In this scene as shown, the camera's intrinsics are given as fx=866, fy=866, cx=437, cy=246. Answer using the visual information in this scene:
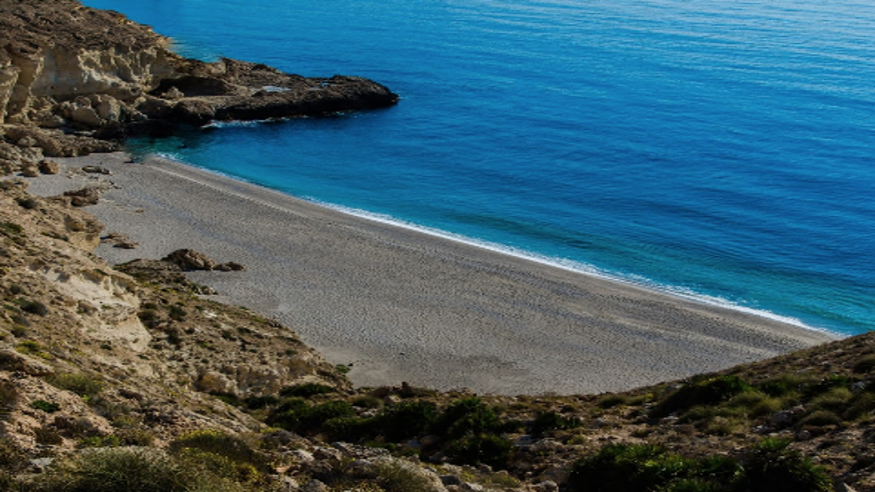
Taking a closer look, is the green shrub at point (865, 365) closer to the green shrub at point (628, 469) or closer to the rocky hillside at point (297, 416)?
the rocky hillside at point (297, 416)

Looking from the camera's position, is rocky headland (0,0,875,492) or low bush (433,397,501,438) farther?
low bush (433,397,501,438)

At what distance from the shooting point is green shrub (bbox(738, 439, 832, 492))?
15.8m

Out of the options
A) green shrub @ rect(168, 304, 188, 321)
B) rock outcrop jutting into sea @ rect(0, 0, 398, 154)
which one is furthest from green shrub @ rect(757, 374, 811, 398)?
rock outcrop jutting into sea @ rect(0, 0, 398, 154)

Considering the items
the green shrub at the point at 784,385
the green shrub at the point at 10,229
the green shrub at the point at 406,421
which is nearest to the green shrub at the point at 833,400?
the green shrub at the point at 784,385

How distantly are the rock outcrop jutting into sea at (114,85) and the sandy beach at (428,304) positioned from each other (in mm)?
8203

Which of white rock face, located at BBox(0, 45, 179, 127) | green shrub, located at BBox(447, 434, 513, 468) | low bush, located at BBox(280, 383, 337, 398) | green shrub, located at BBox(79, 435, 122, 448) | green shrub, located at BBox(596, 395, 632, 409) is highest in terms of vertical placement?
white rock face, located at BBox(0, 45, 179, 127)

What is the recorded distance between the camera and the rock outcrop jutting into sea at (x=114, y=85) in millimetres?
57656

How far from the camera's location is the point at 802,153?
68.2 m

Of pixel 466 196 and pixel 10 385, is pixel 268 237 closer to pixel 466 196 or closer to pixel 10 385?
pixel 466 196

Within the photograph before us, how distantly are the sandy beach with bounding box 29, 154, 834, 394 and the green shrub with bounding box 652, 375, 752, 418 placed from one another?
10359mm

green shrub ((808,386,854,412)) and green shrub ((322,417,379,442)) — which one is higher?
green shrub ((808,386,854,412))

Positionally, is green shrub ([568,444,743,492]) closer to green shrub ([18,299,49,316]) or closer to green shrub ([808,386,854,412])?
green shrub ([808,386,854,412])

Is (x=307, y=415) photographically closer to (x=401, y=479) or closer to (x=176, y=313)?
(x=176, y=313)

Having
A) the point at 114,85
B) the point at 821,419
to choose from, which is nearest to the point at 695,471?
the point at 821,419
